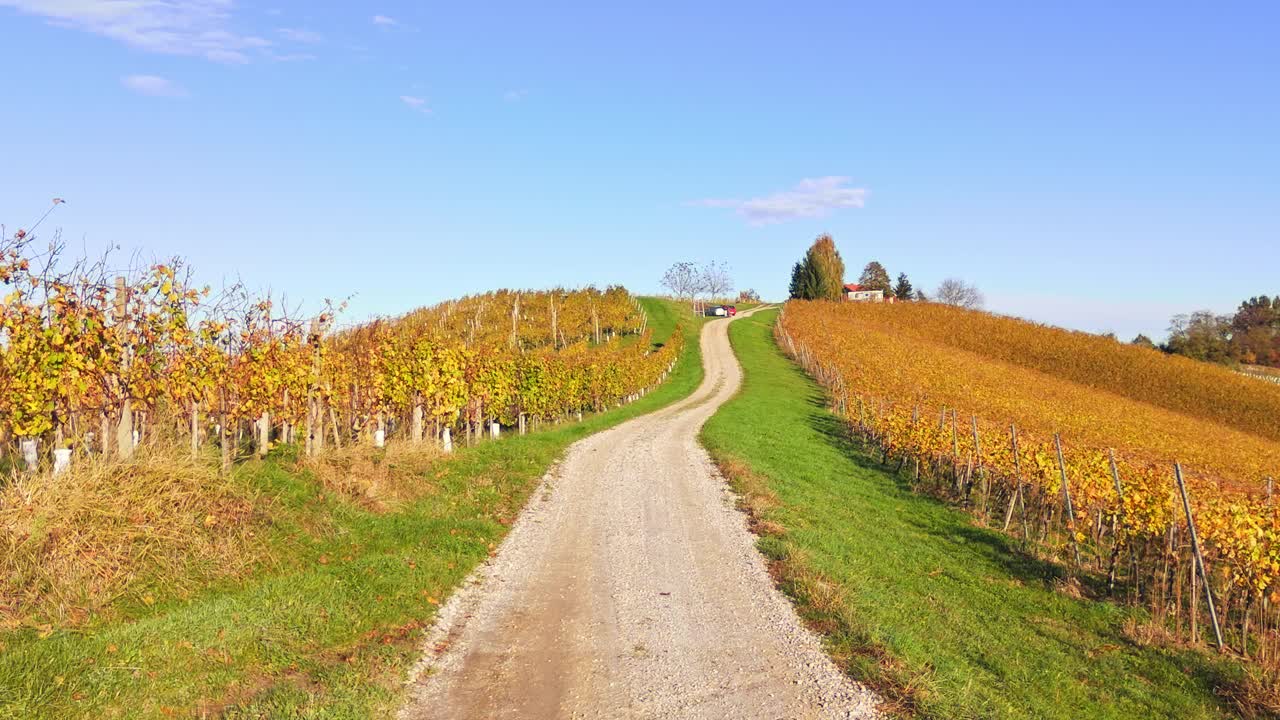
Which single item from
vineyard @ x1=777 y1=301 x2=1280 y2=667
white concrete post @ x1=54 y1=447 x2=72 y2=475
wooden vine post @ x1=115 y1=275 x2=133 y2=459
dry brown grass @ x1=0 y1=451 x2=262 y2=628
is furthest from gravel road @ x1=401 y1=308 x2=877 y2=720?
vineyard @ x1=777 y1=301 x2=1280 y2=667

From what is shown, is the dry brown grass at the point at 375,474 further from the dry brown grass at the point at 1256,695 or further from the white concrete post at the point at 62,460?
the dry brown grass at the point at 1256,695

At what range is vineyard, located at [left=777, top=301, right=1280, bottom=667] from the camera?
13234 millimetres

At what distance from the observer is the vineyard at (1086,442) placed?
13.2 meters

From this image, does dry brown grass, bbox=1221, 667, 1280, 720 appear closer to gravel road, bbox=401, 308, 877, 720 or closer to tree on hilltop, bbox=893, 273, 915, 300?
gravel road, bbox=401, 308, 877, 720

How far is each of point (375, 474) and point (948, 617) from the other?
11.6 m

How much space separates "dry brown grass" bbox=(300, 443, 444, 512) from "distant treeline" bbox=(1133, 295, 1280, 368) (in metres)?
92.2

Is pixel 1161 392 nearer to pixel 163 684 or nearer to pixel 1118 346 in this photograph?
A: pixel 1118 346

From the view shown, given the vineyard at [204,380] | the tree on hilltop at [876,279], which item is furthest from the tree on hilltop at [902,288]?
the vineyard at [204,380]

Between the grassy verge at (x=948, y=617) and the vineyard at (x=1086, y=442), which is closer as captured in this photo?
the grassy verge at (x=948, y=617)

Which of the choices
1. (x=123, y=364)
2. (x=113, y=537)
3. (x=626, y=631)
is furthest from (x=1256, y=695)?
(x=123, y=364)

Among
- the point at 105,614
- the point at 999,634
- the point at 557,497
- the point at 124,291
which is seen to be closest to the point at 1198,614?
the point at 999,634

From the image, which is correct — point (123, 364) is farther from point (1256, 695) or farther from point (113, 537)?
point (1256, 695)

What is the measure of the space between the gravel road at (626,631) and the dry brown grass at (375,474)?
8.71ft

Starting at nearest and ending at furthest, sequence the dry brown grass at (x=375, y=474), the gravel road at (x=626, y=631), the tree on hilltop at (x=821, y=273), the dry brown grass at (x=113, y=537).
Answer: the gravel road at (x=626, y=631) → the dry brown grass at (x=113, y=537) → the dry brown grass at (x=375, y=474) → the tree on hilltop at (x=821, y=273)
